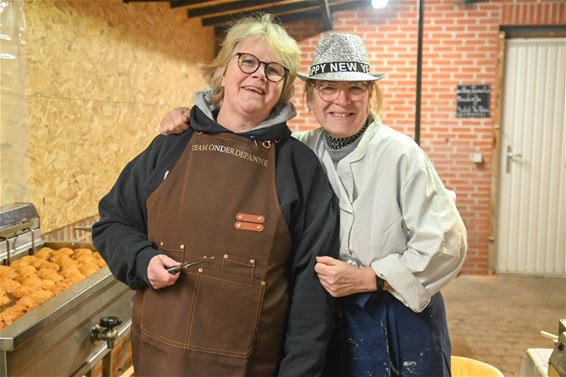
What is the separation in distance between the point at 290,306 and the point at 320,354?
5.9 inches

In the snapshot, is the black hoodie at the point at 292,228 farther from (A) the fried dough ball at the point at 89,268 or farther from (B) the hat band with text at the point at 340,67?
(A) the fried dough ball at the point at 89,268

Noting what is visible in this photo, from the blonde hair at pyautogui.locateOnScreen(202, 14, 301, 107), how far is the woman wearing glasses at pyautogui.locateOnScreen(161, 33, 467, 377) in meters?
0.10

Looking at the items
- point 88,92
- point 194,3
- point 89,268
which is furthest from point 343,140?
point 194,3

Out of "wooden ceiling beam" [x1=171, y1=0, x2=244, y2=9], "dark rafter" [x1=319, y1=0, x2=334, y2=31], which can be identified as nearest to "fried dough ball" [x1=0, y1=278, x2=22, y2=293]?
"wooden ceiling beam" [x1=171, y1=0, x2=244, y2=9]

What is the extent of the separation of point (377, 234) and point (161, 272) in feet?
1.95

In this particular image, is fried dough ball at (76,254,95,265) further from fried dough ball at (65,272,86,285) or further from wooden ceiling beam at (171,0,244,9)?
wooden ceiling beam at (171,0,244,9)

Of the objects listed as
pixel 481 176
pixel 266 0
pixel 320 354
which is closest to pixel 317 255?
pixel 320 354

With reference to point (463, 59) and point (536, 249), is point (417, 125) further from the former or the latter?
point (536, 249)

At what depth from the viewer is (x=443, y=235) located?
158 centimetres

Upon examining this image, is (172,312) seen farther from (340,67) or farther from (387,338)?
(340,67)

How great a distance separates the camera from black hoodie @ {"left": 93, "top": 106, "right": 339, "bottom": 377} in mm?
1571

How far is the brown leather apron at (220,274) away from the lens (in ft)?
4.96

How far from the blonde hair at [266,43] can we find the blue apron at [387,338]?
64 cm

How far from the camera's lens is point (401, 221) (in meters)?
1.63
